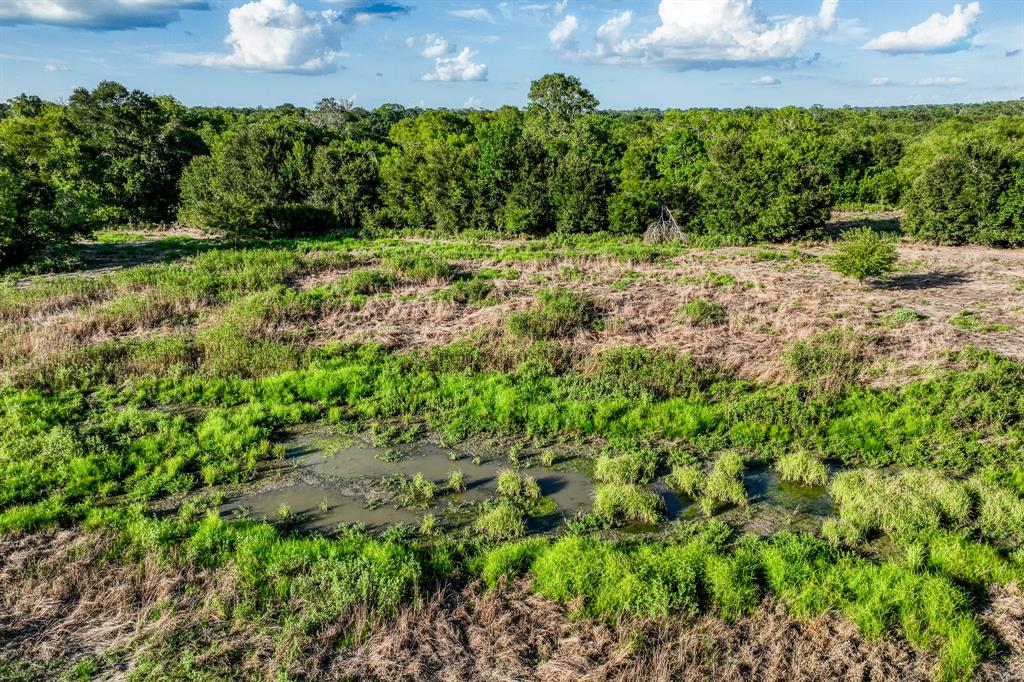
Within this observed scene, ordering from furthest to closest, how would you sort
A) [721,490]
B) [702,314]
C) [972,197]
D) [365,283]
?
[972,197]
[365,283]
[702,314]
[721,490]

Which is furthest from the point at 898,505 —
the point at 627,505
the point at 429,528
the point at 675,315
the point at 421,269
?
the point at 421,269

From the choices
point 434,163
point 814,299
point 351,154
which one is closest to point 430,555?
point 814,299

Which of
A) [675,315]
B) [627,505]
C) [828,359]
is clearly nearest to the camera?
[627,505]

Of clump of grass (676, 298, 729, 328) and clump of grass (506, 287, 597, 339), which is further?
clump of grass (676, 298, 729, 328)

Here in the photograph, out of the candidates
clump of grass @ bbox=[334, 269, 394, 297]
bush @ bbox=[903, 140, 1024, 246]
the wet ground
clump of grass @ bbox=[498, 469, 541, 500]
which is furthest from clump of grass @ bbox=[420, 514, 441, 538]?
bush @ bbox=[903, 140, 1024, 246]

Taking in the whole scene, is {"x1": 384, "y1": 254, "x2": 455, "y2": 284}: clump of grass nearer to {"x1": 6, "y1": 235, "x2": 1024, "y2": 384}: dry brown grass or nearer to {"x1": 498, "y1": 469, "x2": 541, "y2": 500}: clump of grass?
{"x1": 6, "y1": 235, "x2": 1024, "y2": 384}: dry brown grass

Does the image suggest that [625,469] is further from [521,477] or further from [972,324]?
[972,324]

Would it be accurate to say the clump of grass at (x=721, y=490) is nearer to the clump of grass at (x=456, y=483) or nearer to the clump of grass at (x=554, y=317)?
the clump of grass at (x=456, y=483)

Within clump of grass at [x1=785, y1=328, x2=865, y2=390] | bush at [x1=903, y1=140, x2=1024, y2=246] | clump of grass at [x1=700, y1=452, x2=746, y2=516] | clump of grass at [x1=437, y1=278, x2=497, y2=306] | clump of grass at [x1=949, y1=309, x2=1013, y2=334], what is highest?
bush at [x1=903, y1=140, x2=1024, y2=246]
